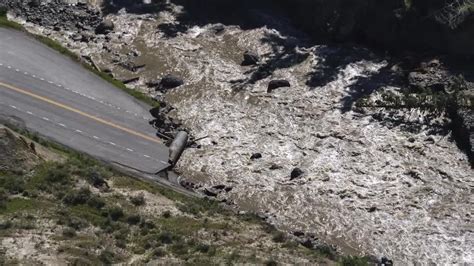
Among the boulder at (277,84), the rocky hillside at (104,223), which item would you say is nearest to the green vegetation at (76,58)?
the boulder at (277,84)

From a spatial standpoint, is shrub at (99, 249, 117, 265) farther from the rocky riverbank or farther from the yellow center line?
the yellow center line

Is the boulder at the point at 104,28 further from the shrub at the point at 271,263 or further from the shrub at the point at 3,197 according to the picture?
the shrub at the point at 271,263

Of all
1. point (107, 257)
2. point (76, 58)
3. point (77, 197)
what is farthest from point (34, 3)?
point (107, 257)

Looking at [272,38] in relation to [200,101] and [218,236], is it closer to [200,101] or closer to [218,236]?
[200,101]

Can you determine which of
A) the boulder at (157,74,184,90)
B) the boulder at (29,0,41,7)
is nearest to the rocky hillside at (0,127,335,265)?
the boulder at (157,74,184,90)

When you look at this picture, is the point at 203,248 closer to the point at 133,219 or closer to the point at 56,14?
the point at 133,219

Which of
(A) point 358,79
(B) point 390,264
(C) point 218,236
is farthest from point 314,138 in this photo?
(C) point 218,236
